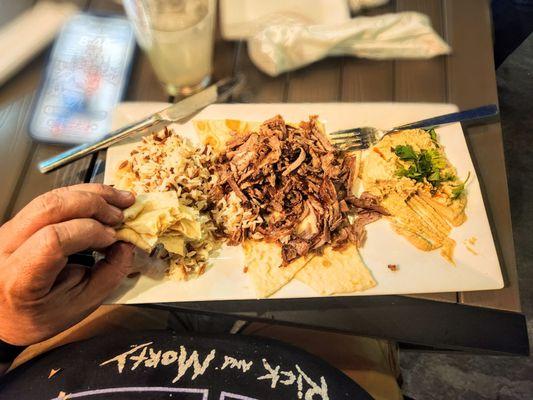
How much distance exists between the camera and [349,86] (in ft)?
5.86

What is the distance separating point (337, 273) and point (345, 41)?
0.98 metres

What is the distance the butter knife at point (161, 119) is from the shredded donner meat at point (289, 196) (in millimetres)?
271

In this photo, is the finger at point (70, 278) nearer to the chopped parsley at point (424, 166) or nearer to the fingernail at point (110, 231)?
the fingernail at point (110, 231)

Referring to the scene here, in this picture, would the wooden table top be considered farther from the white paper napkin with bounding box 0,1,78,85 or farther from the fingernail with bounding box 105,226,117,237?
the fingernail with bounding box 105,226,117,237

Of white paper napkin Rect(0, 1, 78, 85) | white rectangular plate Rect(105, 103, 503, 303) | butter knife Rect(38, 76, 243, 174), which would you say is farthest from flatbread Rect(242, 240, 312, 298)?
white paper napkin Rect(0, 1, 78, 85)

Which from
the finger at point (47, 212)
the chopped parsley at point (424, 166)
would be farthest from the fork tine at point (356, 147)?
the finger at point (47, 212)

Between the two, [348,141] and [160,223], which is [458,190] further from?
[160,223]

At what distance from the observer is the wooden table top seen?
1.55 m

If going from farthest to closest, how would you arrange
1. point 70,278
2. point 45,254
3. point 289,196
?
point 289,196
point 70,278
point 45,254

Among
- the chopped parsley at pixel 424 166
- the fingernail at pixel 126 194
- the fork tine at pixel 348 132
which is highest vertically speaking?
the fingernail at pixel 126 194

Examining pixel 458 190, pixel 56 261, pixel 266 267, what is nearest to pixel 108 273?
pixel 56 261

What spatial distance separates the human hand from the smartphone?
0.57 meters

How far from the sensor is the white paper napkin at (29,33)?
1778 mm

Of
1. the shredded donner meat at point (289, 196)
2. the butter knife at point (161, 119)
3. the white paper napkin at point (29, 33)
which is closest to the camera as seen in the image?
the shredded donner meat at point (289, 196)
